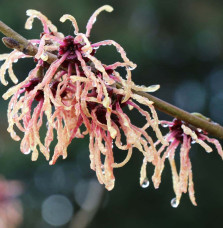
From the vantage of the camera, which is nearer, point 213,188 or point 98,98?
point 98,98

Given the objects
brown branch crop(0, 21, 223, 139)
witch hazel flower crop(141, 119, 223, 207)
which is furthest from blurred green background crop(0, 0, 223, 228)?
brown branch crop(0, 21, 223, 139)

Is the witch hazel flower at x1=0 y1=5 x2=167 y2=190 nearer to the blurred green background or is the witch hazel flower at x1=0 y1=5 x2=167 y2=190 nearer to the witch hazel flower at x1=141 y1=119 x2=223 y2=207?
the witch hazel flower at x1=141 y1=119 x2=223 y2=207

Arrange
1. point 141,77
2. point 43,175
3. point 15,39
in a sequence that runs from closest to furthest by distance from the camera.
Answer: point 15,39 → point 141,77 → point 43,175

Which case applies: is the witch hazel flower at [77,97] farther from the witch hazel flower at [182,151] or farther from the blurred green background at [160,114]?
the blurred green background at [160,114]


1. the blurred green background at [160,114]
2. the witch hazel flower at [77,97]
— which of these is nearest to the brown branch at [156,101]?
the witch hazel flower at [77,97]

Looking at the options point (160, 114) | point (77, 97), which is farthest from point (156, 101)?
point (160, 114)

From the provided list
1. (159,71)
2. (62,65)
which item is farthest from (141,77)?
(62,65)

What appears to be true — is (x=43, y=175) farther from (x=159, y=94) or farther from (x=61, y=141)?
(x=61, y=141)
